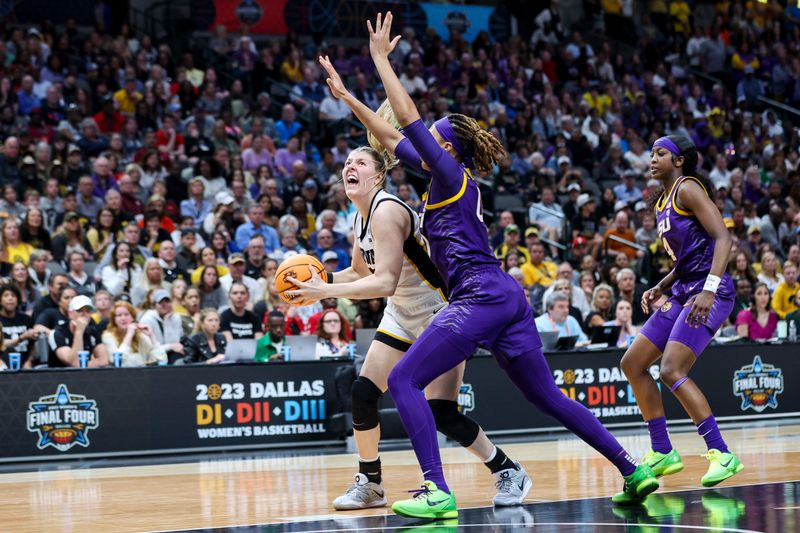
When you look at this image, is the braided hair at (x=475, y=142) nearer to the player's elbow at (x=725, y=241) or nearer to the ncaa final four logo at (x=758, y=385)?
the player's elbow at (x=725, y=241)

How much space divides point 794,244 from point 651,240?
2368mm

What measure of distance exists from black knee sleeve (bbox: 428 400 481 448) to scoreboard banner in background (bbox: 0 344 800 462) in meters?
5.93

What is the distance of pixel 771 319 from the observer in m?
16.5

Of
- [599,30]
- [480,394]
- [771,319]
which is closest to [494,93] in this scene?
[599,30]

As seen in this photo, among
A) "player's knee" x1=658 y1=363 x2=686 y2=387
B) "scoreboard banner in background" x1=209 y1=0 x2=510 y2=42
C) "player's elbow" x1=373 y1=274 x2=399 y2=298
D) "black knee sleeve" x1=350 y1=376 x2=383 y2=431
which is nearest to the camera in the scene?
"player's elbow" x1=373 y1=274 x2=399 y2=298

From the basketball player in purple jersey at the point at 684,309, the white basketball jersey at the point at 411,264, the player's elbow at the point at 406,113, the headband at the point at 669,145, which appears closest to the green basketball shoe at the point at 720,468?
the basketball player in purple jersey at the point at 684,309

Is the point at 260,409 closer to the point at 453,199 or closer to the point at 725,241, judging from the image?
the point at 725,241

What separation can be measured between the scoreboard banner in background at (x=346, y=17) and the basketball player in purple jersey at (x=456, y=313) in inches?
716

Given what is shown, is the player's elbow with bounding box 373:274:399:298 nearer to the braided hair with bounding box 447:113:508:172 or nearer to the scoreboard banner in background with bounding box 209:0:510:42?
the braided hair with bounding box 447:113:508:172

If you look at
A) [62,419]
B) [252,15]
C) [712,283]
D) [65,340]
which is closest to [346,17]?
[252,15]

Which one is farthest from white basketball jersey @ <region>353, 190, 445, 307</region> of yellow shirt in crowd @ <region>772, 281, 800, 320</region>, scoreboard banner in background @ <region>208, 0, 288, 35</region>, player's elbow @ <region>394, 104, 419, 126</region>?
scoreboard banner in background @ <region>208, 0, 288, 35</region>

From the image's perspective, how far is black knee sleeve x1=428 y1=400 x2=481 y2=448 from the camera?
770 centimetres

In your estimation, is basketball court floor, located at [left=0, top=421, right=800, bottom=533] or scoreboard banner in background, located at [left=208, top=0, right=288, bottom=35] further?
scoreboard banner in background, located at [left=208, top=0, right=288, bottom=35]

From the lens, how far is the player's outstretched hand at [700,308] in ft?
27.0
